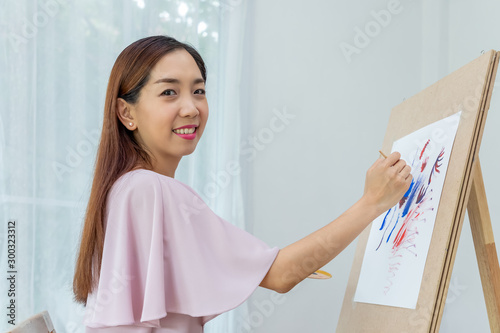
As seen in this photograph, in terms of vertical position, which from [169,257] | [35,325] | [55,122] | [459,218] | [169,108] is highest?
[55,122]

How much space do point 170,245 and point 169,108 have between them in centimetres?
31

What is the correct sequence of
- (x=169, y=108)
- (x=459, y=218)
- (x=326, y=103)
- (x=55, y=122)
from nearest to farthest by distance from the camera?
(x=459, y=218) → (x=169, y=108) → (x=55, y=122) → (x=326, y=103)

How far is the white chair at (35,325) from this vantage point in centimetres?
107

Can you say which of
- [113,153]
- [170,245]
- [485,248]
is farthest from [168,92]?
[485,248]

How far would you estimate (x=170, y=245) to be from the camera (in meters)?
1.10

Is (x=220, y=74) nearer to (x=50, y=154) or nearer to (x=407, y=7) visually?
(x=50, y=154)

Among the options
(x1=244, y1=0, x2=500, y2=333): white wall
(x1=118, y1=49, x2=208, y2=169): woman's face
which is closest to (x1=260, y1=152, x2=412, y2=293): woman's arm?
(x1=118, y1=49, x2=208, y2=169): woman's face

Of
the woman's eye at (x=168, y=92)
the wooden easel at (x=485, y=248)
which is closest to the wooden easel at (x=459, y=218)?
the wooden easel at (x=485, y=248)

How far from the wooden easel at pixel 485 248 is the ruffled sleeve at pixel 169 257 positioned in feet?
1.45

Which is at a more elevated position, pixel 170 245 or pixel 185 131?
pixel 185 131

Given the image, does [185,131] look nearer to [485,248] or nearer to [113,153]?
[113,153]

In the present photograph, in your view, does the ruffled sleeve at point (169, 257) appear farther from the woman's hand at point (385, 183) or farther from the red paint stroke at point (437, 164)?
the red paint stroke at point (437, 164)

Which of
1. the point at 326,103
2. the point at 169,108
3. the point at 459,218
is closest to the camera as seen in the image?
the point at 459,218

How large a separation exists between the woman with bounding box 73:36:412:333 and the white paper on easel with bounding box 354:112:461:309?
91 millimetres
